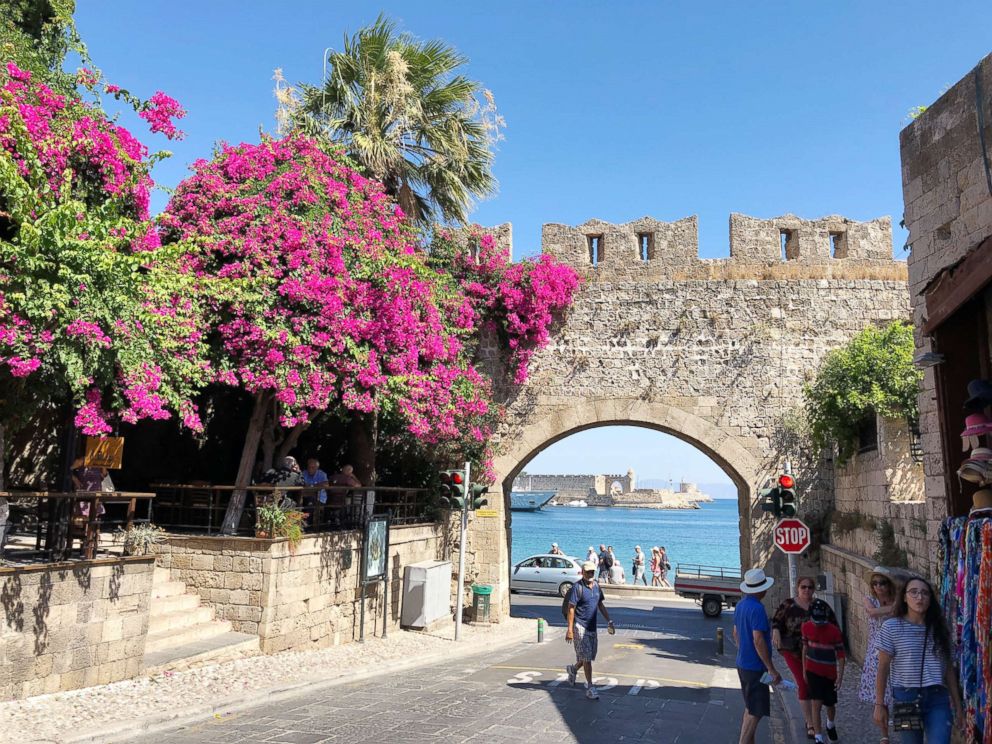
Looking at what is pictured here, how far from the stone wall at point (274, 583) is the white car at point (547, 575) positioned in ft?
38.8

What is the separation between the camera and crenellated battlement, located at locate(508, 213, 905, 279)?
15.1 m

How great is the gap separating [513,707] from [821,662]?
2.88m

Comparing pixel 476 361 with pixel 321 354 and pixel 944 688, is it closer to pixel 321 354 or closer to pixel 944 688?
pixel 321 354

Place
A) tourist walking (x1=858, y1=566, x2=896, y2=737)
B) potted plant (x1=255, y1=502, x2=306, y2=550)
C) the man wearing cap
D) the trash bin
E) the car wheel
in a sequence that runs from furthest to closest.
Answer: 1. the car wheel
2. the trash bin
3. potted plant (x1=255, y1=502, x2=306, y2=550)
4. the man wearing cap
5. tourist walking (x1=858, y1=566, x2=896, y2=737)

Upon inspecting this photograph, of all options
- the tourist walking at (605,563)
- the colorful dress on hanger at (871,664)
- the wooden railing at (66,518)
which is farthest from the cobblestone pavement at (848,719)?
the tourist walking at (605,563)

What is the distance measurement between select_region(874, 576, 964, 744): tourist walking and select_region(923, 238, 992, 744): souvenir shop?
1.04 feet

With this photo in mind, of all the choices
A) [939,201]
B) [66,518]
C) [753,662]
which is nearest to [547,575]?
[66,518]

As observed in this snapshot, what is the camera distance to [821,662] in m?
6.33

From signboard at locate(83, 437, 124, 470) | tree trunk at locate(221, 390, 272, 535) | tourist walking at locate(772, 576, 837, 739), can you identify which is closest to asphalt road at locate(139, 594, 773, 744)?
tourist walking at locate(772, 576, 837, 739)

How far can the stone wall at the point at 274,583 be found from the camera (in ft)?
31.1

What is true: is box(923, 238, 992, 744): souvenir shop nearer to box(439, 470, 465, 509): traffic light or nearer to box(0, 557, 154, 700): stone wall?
box(439, 470, 465, 509): traffic light

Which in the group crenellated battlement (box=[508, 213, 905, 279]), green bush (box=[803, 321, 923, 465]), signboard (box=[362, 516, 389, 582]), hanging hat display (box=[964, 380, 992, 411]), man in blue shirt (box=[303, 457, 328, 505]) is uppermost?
crenellated battlement (box=[508, 213, 905, 279])

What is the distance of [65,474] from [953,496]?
31.6 feet

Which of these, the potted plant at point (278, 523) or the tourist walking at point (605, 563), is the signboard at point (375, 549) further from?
the tourist walking at point (605, 563)
